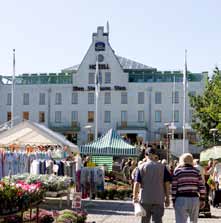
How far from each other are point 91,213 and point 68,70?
61.8 m

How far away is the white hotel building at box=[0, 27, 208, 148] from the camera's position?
72812mm

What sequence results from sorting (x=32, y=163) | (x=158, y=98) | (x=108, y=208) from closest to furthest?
(x=108, y=208) → (x=32, y=163) → (x=158, y=98)

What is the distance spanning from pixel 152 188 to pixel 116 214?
7851mm

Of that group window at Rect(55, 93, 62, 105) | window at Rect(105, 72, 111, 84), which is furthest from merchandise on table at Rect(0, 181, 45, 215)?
window at Rect(55, 93, 62, 105)

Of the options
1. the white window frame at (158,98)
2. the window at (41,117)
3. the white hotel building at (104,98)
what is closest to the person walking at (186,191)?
the white hotel building at (104,98)

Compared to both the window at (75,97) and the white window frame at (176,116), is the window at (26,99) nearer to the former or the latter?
the window at (75,97)

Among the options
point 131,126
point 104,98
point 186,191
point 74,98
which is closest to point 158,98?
point 131,126

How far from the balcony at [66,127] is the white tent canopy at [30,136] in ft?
153

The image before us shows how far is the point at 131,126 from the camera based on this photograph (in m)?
73.1

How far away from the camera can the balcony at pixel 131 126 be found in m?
72.7

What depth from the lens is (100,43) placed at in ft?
246

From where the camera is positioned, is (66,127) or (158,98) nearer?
(158,98)

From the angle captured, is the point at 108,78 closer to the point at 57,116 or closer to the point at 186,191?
the point at 57,116

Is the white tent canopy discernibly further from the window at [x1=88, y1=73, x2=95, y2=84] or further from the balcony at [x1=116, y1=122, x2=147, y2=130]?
the window at [x1=88, y1=73, x2=95, y2=84]
